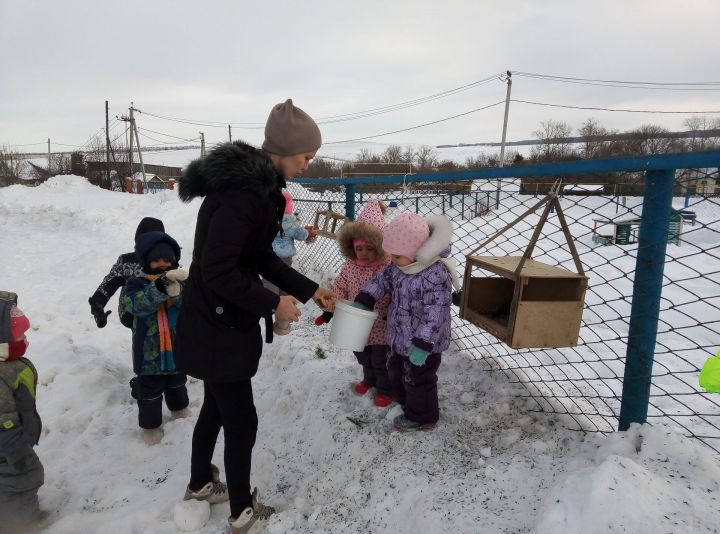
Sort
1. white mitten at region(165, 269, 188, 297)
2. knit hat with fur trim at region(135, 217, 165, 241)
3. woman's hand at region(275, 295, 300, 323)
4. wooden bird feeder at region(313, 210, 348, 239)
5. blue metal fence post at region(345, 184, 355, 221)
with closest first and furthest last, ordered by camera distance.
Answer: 1. woman's hand at region(275, 295, 300, 323)
2. white mitten at region(165, 269, 188, 297)
3. knit hat with fur trim at region(135, 217, 165, 241)
4. blue metal fence post at region(345, 184, 355, 221)
5. wooden bird feeder at region(313, 210, 348, 239)

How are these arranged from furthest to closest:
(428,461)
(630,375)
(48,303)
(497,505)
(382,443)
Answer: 1. (48,303)
2. (382,443)
3. (428,461)
4. (630,375)
5. (497,505)

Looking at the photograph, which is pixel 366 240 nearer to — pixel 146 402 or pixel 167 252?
pixel 167 252

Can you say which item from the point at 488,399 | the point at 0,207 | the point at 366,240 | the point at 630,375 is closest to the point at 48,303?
the point at 366,240

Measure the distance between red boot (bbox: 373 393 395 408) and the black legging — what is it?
913 mm

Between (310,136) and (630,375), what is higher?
(310,136)

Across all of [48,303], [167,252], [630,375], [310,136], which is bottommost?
[48,303]

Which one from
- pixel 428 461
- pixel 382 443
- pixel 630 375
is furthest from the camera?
pixel 382 443

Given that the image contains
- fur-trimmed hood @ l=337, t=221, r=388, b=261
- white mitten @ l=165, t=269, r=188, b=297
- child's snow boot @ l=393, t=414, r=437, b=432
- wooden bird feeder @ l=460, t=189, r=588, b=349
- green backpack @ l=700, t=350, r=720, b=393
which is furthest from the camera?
fur-trimmed hood @ l=337, t=221, r=388, b=261

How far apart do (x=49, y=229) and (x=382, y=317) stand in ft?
35.1

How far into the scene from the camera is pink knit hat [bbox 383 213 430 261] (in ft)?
7.46

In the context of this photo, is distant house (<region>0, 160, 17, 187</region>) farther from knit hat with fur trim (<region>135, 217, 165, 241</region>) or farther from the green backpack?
the green backpack

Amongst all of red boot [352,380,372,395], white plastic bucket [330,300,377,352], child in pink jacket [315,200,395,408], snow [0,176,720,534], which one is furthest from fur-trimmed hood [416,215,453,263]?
red boot [352,380,372,395]

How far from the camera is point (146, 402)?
274cm

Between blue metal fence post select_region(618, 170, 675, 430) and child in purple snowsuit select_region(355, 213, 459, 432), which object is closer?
blue metal fence post select_region(618, 170, 675, 430)
